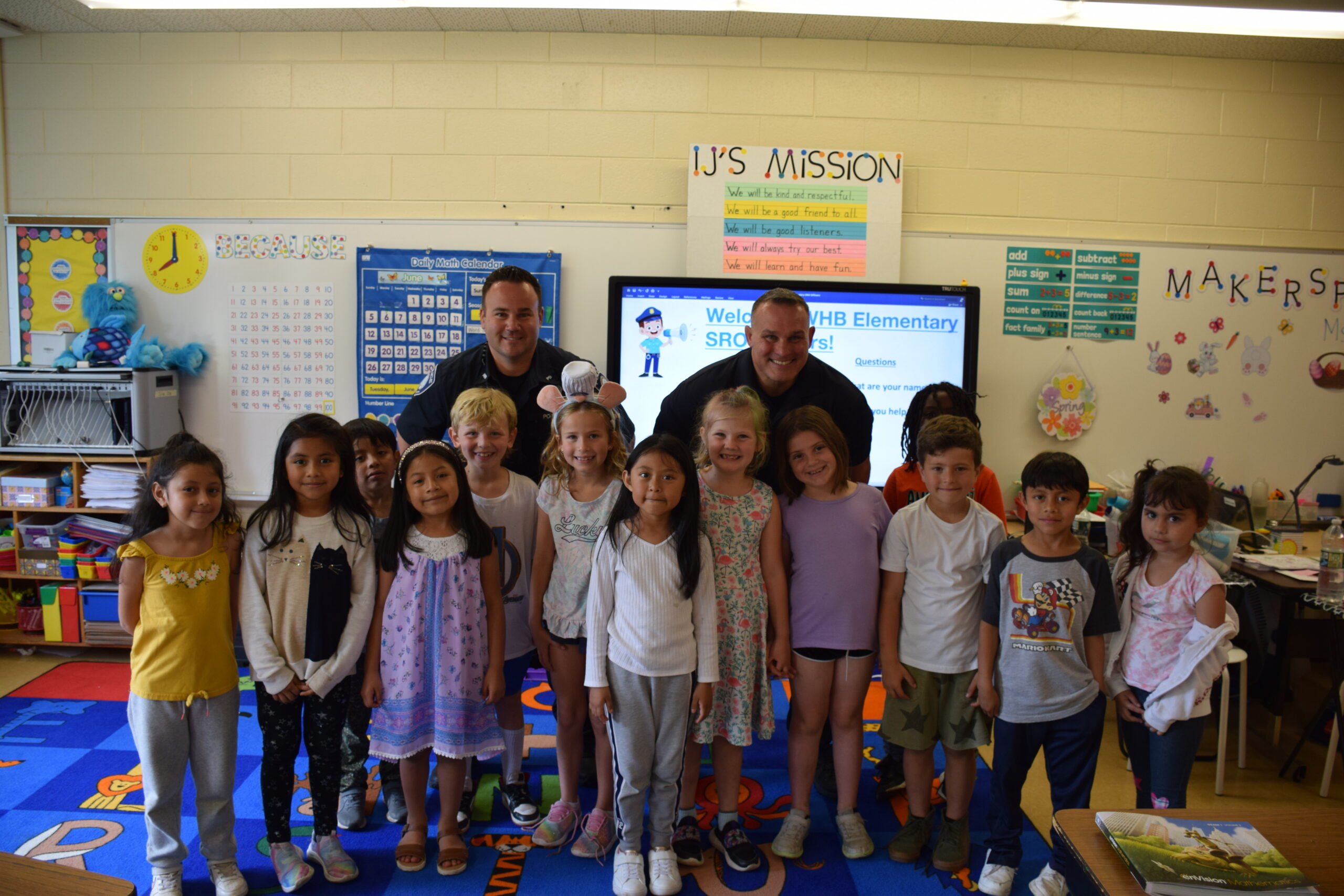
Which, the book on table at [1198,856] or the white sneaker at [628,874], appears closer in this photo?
the book on table at [1198,856]

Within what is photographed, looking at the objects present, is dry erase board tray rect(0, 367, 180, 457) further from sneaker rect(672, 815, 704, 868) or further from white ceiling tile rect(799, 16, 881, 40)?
white ceiling tile rect(799, 16, 881, 40)

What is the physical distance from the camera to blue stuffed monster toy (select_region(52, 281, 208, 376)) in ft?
10.5

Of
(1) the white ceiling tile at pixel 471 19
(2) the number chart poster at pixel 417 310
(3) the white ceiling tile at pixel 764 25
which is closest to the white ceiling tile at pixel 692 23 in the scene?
(3) the white ceiling tile at pixel 764 25

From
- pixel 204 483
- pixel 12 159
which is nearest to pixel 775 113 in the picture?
pixel 204 483

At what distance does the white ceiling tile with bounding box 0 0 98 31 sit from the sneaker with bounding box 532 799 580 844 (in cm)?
361

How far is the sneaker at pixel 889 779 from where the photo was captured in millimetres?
2281

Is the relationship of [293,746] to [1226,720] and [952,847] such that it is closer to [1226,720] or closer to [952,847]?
[952,847]

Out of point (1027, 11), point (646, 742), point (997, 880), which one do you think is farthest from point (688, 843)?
point (1027, 11)

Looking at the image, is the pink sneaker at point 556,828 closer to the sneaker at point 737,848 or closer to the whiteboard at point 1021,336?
the sneaker at point 737,848

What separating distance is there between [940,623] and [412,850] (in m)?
1.40

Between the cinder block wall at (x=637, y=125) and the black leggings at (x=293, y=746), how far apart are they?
7.30 feet

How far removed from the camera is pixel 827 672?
6.30 ft

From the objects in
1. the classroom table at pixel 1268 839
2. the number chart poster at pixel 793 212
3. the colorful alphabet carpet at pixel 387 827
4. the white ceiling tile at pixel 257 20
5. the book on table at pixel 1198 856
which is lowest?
the colorful alphabet carpet at pixel 387 827

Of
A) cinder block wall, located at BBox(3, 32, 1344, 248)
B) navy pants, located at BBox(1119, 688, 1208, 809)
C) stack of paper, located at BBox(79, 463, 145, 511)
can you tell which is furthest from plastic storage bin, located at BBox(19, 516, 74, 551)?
navy pants, located at BBox(1119, 688, 1208, 809)
